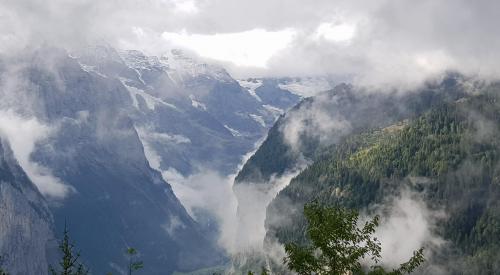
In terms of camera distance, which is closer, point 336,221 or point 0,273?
point 336,221

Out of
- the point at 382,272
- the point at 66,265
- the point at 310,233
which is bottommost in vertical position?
the point at 382,272

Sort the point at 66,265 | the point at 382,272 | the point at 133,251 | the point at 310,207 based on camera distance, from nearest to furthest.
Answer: the point at 382,272 < the point at 310,207 < the point at 66,265 < the point at 133,251

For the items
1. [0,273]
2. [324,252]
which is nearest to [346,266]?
[324,252]

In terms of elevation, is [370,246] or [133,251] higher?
[133,251]

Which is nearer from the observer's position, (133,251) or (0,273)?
(0,273)

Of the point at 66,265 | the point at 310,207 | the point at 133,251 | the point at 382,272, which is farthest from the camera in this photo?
the point at 133,251

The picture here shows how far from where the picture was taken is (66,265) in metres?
77.2

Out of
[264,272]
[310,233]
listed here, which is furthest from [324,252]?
[264,272]

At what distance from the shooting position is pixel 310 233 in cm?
5769

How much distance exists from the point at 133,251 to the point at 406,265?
45.2m

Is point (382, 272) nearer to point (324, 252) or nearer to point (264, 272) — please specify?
point (324, 252)

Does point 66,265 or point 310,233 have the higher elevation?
point 66,265

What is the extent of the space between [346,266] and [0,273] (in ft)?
140

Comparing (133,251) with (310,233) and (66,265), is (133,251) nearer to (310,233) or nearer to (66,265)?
(66,265)
